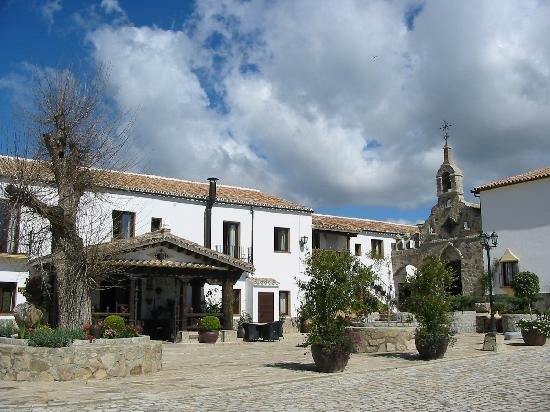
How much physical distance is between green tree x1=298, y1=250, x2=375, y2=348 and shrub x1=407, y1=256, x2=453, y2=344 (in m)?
2.80

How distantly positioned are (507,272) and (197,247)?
52.9 ft

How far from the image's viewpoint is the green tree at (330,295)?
43.5 ft

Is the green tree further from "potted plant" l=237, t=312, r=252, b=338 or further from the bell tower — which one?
the bell tower

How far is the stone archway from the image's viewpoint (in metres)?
33.3

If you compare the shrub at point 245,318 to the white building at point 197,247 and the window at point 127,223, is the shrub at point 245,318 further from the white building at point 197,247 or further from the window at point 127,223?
the window at point 127,223

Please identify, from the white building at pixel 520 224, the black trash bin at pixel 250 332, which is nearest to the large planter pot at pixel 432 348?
the black trash bin at pixel 250 332

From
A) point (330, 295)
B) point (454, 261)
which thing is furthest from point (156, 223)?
point (454, 261)

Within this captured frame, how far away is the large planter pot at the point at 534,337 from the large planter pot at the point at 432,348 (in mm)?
5038

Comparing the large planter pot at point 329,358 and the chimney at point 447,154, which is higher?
the chimney at point 447,154

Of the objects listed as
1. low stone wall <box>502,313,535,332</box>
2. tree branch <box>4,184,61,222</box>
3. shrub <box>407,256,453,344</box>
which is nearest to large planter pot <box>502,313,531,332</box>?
low stone wall <box>502,313,535,332</box>

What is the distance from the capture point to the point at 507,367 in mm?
14094

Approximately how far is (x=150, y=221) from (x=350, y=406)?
2012 cm

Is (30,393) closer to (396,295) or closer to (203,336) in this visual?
(203,336)

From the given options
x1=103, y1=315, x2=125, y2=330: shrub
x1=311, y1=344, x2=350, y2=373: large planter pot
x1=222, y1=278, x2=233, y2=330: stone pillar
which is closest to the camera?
x1=311, y1=344, x2=350, y2=373: large planter pot
